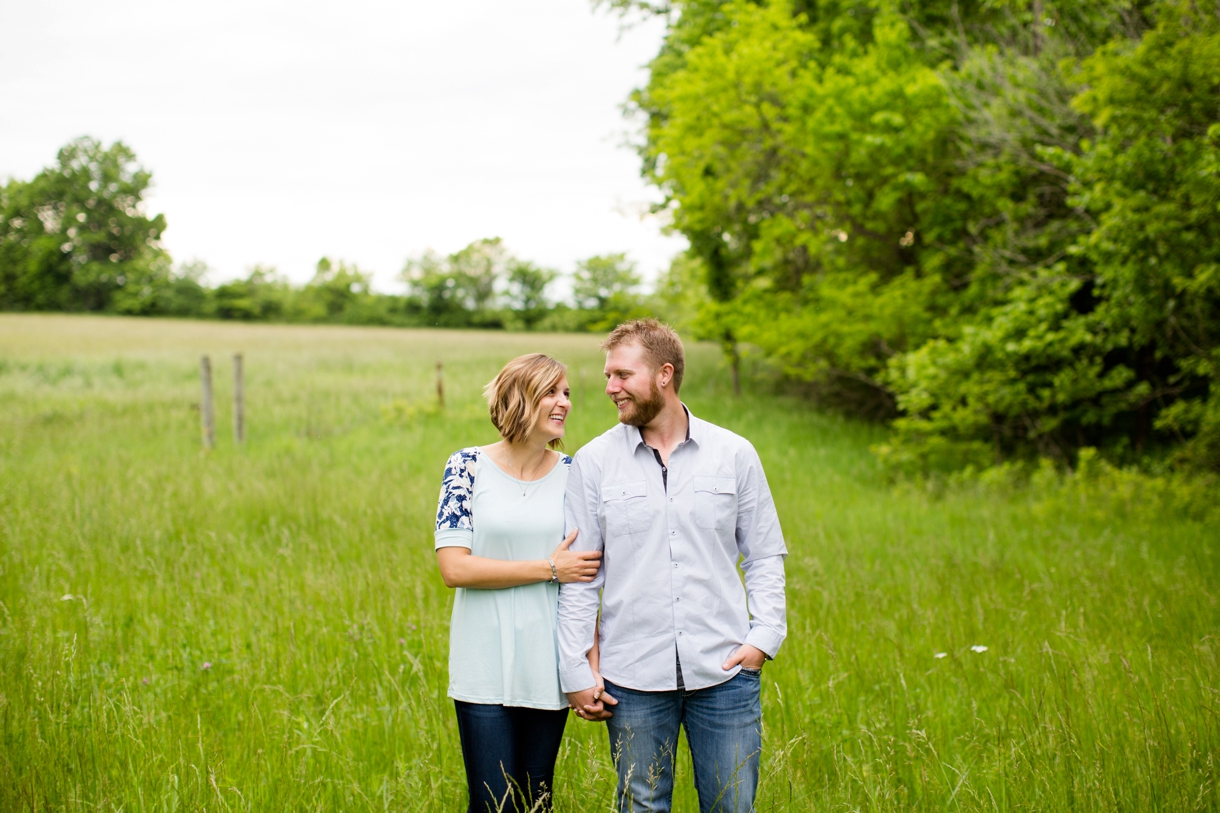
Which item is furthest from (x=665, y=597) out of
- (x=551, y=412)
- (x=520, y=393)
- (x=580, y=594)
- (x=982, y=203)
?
(x=982, y=203)

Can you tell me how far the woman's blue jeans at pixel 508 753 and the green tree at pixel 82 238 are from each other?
73.7 m

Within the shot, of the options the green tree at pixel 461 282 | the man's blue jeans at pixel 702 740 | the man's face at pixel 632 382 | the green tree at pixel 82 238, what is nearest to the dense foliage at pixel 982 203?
the man's face at pixel 632 382

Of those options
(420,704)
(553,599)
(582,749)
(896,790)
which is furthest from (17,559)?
(896,790)

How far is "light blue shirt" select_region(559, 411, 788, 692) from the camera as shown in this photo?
2.43 m

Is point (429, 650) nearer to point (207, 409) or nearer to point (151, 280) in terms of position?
point (207, 409)

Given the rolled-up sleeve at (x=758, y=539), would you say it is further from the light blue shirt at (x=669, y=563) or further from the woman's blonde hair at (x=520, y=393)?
the woman's blonde hair at (x=520, y=393)

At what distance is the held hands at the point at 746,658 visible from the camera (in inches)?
95.3

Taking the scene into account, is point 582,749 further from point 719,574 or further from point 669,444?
point 669,444

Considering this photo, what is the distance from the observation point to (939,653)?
4.50 meters

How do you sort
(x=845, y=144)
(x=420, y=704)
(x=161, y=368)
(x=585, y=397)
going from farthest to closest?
1. (x=161, y=368)
2. (x=585, y=397)
3. (x=845, y=144)
4. (x=420, y=704)

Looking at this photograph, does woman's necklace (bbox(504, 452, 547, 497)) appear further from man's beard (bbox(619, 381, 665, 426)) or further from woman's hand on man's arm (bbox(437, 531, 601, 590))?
man's beard (bbox(619, 381, 665, 426))

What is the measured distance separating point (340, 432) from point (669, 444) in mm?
12767

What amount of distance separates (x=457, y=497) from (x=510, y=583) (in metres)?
0.34

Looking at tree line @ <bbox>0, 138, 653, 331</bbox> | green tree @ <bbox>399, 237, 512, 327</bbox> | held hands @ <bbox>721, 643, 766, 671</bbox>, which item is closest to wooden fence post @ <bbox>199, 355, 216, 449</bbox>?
held hands @ <bbox>721, 643, 766, 671</bbox>
